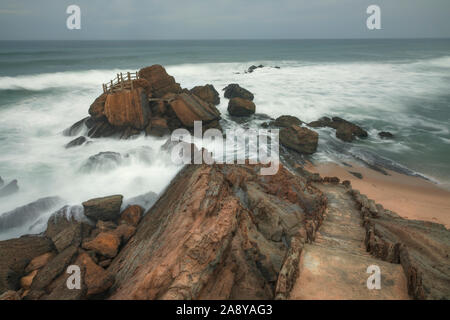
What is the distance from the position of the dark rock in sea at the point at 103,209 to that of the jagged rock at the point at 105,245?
2.07 meters

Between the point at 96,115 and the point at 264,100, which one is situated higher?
the point at 264,100

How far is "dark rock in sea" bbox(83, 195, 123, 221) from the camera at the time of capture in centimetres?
988

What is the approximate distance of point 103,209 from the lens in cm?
992

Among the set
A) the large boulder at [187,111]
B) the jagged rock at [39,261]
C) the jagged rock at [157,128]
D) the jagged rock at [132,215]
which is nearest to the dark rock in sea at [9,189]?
the jagged rock at [39,261]

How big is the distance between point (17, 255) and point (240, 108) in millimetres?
18265

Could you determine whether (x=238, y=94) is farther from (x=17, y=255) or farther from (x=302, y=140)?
(x=17, y=255)

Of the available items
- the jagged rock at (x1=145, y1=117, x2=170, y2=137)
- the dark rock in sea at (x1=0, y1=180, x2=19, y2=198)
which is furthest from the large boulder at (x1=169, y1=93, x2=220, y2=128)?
the dark rock in sea at (x1=0, y1=180, x2=19, y2=198)

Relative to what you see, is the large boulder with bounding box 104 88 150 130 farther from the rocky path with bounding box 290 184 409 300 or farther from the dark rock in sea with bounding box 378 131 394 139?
the dark rock in sea with bounding box 378 131 394 139

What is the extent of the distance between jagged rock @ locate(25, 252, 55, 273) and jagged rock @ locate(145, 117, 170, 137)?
966 cm

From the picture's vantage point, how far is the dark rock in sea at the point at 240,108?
73.8ft
